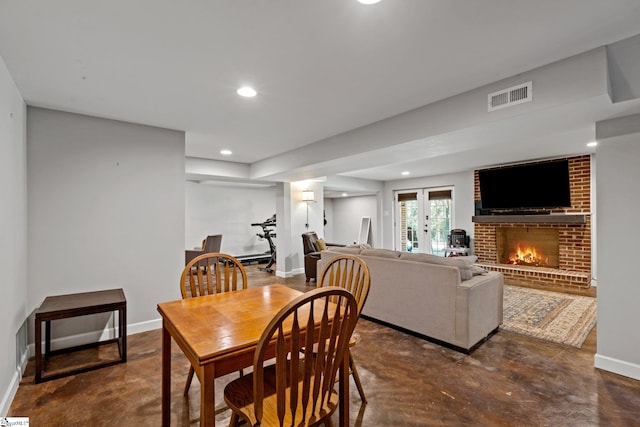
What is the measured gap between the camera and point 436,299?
296 centimetres

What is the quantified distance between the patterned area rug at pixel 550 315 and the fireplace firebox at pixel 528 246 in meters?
1.34

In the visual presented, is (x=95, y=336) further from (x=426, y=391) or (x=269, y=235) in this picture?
(x=269, y=235)

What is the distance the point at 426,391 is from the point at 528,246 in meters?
5.43

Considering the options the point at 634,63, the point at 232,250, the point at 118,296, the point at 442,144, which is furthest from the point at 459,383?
the point at 232,250

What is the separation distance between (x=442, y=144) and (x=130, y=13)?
2819mm

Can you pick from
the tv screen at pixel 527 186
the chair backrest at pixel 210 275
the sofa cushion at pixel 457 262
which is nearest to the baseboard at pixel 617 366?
the sofa cushion at pixel 457 262

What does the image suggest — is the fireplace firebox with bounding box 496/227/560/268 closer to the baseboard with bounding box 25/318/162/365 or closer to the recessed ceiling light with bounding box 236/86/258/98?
the recessed ceiling light with bounding box 236/86/258/98

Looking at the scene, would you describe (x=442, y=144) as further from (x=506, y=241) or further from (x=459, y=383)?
(x=506, y=241)

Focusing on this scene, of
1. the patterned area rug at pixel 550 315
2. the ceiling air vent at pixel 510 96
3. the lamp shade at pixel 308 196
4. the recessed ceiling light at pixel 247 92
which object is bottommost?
the patterned area rug at pixel 550 315

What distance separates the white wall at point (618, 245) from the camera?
2.32 metres

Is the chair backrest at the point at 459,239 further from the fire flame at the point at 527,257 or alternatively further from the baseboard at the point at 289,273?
the baseboard at the point at 289,273

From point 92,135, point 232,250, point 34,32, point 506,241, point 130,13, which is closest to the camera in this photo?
point 130,13

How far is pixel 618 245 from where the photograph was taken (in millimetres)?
2383

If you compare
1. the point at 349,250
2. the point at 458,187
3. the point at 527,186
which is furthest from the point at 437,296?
the point at 458,187
